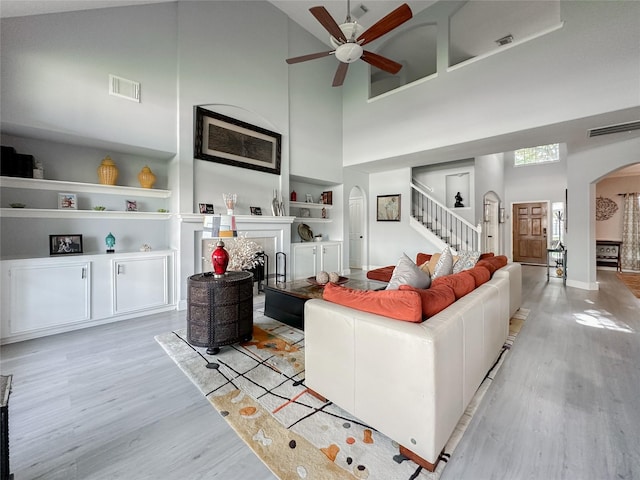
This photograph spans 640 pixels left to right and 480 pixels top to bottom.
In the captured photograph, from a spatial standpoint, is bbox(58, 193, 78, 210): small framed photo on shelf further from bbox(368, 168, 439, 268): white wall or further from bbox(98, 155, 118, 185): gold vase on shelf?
bbox(368, 168, 439, 268): white wall

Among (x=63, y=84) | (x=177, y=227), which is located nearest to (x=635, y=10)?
(x=177, y=227)

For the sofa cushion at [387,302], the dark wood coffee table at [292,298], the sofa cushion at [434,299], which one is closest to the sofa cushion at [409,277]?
the sofa cushion at [434,299]

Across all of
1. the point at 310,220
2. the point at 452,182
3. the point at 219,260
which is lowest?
the point at 219,260

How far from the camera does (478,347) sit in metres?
1.85

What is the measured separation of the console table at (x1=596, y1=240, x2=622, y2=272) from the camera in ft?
24.4

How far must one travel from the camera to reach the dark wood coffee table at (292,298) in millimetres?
3139

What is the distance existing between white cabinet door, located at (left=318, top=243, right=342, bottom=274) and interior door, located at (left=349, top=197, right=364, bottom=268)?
1.26 metres

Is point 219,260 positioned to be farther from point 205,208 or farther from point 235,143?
point 235,143

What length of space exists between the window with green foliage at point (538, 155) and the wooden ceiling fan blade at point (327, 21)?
830cm

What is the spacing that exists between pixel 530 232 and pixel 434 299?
32.4 feet

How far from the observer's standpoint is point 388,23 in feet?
10.1

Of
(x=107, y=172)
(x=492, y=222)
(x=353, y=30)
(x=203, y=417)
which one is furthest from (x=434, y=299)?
(x=492, y=222)

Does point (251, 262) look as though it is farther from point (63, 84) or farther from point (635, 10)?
point (635, 10)

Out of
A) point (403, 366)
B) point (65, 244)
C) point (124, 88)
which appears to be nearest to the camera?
point (403, 366)
